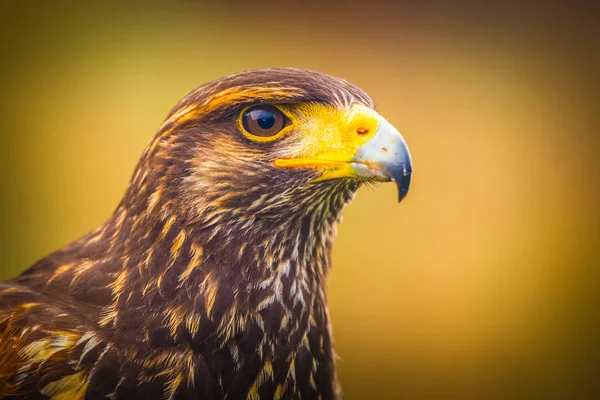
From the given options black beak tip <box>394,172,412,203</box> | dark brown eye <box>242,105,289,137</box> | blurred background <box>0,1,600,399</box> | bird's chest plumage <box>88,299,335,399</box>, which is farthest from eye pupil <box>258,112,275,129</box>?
blurred background <box>0,1,600,399</box>

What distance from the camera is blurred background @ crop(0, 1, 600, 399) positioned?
8.02ft

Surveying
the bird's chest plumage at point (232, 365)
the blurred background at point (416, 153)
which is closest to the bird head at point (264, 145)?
the bird's chest plumage at point (232, 365)

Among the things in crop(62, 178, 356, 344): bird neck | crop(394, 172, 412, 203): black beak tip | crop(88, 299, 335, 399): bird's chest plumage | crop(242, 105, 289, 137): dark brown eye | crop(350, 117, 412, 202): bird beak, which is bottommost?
crop(88, 299, 335, 399): bird's chest plumage

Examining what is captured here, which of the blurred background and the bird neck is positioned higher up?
the blurred background

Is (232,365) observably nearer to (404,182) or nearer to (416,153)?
(404,182)

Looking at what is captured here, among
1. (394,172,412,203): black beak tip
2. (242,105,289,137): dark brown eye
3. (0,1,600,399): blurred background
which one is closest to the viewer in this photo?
(394,172,412,203): black beak tip

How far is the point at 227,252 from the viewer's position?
5.59ft

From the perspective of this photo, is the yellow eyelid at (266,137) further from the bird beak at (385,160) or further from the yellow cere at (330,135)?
the bird beak at (385,160)

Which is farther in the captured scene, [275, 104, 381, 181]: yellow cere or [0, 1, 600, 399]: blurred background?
[0, 1, 600, 399]: blurred background

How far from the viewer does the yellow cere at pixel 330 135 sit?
5.33 feet

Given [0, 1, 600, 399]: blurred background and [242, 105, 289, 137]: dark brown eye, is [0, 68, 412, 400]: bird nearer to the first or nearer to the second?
[242, 105, 289, 137]: dark brown eye

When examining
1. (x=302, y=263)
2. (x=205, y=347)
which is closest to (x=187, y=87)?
(x=302, y=263)

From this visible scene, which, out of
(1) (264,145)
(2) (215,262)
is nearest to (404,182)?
(1) (264,145)

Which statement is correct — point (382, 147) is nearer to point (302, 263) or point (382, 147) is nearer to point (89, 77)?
point (302, 263)
